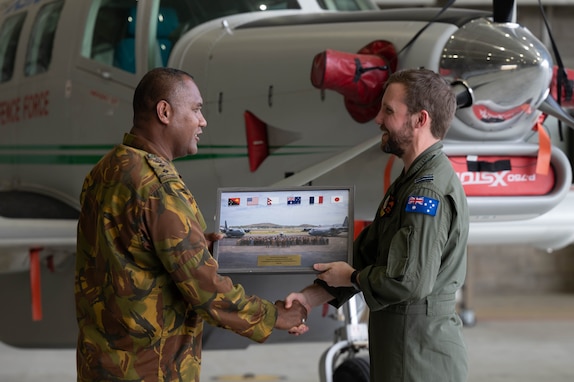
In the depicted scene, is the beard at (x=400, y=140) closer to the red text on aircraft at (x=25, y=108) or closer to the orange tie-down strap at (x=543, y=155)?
the orange tie-down strap at (x=543, y=155)

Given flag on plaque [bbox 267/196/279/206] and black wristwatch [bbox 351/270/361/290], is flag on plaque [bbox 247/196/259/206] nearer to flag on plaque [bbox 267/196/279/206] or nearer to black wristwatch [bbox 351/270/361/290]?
flag on plaque [bbox 267/196/279/206]

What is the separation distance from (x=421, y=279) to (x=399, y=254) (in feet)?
0.27

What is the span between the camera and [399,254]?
98.3 inches

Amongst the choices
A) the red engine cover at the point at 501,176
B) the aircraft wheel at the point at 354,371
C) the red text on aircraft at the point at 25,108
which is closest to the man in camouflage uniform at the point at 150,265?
the red engine cover at the point at 501,176

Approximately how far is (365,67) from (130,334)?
5.89ft

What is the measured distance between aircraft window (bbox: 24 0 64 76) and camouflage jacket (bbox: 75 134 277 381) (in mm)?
3205

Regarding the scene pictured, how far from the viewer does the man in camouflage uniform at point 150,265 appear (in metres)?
2.43

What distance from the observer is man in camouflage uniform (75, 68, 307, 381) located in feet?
7.98

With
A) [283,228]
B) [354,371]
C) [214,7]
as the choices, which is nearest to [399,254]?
[283,228]

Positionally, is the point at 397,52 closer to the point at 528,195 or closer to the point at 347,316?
the point at 528,195

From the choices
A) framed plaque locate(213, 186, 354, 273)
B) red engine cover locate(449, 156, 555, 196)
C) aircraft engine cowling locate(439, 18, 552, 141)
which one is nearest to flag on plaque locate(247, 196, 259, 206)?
framed plaque locate(213, 186, 354, 273)

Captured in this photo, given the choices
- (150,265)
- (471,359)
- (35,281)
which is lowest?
(471,359)

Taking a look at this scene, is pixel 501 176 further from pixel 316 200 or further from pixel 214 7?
pixel 214 7

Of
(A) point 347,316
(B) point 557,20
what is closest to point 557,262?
(B) point 557,20
